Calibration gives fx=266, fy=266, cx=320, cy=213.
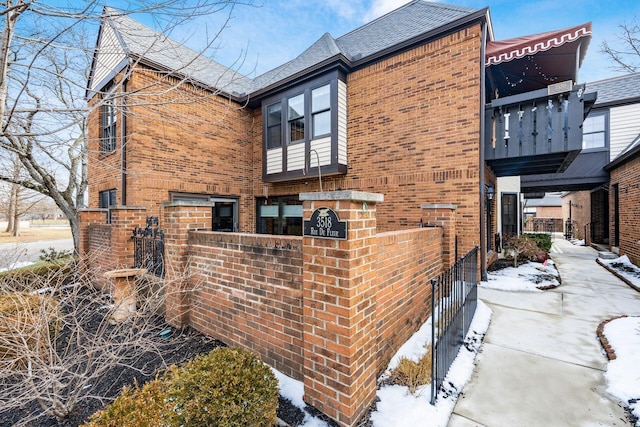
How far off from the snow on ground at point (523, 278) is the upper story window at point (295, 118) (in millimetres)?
6952

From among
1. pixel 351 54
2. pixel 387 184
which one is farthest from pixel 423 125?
pixel 351 54

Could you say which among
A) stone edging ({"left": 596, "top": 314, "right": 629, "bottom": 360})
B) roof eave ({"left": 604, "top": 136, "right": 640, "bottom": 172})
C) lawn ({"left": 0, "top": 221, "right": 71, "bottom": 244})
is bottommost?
lawn ({"left": 0, "top": 221, "right": 71, "bottom": 244})

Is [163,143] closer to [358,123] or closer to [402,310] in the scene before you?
[358,123]

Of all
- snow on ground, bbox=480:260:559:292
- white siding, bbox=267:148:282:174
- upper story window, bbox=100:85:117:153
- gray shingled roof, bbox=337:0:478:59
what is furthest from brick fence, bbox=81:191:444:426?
upper story window, bbox=100:85:117:153

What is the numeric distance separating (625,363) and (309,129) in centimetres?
815

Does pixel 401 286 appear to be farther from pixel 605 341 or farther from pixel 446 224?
pixel 605 341

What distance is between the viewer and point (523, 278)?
721cm

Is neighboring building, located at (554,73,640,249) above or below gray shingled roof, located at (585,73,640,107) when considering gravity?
below

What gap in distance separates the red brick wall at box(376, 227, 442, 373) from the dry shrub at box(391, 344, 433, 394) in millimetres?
188

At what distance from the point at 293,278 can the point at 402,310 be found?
170 cm

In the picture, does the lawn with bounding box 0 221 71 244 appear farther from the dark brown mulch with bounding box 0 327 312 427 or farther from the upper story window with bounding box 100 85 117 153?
the dark brown mulch with bounding box 0 327 312 427

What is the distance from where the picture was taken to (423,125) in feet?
23.4

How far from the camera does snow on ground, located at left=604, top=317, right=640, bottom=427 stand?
2.77 metres

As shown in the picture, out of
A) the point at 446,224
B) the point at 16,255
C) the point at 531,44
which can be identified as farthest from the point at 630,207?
the point at 16,255
